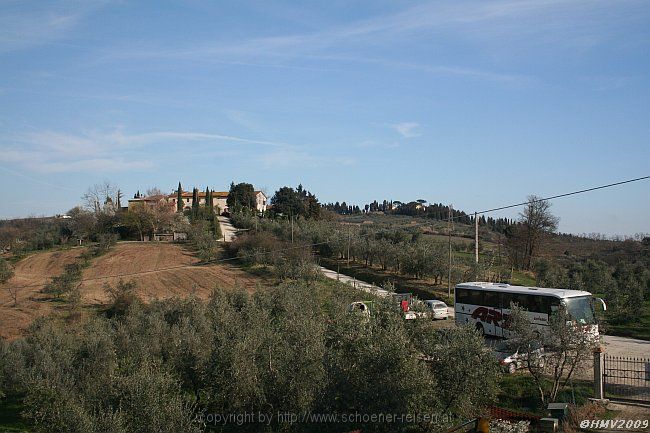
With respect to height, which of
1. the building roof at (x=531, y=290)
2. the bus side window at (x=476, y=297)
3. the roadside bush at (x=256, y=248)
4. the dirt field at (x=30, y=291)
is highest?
the roadside bush at (x=256, y=248)

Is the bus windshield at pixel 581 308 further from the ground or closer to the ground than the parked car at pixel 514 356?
further from the ground

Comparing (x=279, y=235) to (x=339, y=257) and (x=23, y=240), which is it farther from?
(x=23, y=240)

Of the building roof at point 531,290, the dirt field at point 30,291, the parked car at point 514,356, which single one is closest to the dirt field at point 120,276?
the dirt field at point 30,291

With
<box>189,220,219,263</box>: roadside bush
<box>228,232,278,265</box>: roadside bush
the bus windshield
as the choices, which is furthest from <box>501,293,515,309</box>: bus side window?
<box>189,220,219,263</box>: roadside bush

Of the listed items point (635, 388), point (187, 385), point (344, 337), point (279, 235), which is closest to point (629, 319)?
point (635, 388)

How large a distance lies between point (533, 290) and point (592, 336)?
8143mm

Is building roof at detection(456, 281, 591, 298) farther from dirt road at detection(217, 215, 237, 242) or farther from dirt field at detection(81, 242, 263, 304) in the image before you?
dirt road at detection(217, 215, 237, 242)

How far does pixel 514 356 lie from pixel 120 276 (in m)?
41.4

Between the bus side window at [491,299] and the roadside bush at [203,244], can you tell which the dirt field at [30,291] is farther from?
the bus side window at [491,299]

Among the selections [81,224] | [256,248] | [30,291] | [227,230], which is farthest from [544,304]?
[81,224]

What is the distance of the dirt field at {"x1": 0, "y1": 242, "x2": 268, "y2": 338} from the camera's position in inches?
1701

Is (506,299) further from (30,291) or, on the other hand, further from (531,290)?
(30,291)

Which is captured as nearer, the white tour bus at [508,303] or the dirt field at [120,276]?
the white tour bus at [508,303]

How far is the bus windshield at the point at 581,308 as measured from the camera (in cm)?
2445
